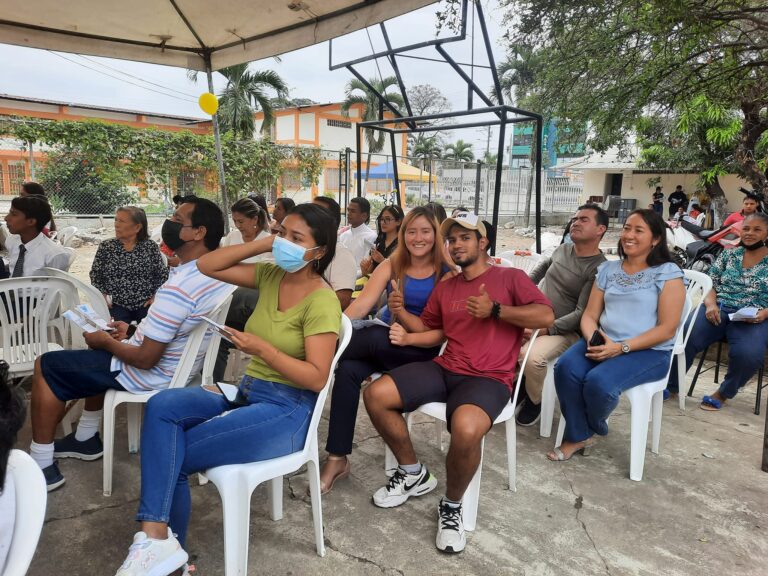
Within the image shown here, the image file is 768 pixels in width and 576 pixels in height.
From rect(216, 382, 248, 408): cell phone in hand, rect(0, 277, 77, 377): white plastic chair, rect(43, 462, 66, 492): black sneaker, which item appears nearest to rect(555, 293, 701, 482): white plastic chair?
rect(216, 382, 248, 408): cell phone in hand

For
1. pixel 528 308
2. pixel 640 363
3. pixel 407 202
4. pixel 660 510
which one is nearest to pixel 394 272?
pixel 528 308

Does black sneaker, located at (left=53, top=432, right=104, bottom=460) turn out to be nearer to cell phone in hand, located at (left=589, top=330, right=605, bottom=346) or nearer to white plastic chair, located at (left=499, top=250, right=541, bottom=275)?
cell phone in hand, located at (left=589, top=330, right=605, bottom=346)

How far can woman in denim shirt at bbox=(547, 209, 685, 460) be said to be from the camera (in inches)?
114

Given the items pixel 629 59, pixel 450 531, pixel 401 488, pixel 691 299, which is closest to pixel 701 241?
pixel 629 59

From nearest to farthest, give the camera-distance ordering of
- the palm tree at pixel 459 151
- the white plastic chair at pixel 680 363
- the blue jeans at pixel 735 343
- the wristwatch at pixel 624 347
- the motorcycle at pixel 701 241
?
1. the wristwatch at pixel 624 347
2. the white plastic chair at pixel 680 363
3. the blue jeans at pixel 735 343
4. the motorcycle at pixel 701 241
5. the palm tree at pixel 459 151

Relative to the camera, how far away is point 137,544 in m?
1.65

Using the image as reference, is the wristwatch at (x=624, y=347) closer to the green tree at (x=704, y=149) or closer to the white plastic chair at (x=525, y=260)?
the white plastic chair at (x=525, y=260)

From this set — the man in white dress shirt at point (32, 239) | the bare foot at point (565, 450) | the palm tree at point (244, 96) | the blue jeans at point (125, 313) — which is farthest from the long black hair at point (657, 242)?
the palm tree at point (244, 96)

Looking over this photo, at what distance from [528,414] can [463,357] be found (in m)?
1.18

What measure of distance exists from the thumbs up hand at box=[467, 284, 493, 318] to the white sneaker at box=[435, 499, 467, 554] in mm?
830

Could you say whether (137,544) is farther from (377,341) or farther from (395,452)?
(377,341)

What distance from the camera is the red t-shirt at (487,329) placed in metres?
2.52

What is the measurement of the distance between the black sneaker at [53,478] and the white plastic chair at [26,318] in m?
0.58

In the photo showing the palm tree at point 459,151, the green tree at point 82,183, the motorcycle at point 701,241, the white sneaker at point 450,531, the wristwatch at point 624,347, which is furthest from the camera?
the palm tree at point 459,151
